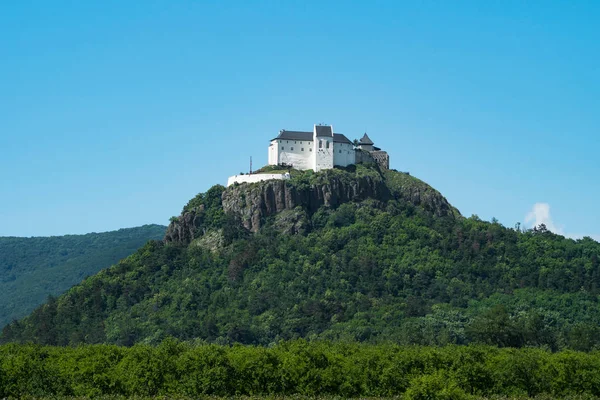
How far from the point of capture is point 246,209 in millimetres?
196250

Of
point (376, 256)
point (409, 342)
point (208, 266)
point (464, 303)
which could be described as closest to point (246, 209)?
point (208, 266)

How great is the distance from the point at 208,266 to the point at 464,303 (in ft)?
154

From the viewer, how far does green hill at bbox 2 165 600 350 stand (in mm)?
175125

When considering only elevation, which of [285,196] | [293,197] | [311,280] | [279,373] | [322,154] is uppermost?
[322,154]

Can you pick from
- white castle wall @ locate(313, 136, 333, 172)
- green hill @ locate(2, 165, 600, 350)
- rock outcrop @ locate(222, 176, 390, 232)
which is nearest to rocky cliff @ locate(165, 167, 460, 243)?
rock outcrop @ locate(222, 176, 390, 232)

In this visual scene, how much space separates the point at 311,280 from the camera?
18650 cm

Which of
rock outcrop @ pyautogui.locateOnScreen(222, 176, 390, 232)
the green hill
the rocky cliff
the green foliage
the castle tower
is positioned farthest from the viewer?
the castle tower

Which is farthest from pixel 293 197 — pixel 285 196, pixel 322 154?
pixel 322 154

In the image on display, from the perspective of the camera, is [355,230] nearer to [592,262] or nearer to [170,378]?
[592,262]

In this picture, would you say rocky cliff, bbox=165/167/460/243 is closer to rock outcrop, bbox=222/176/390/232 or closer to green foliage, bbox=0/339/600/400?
rock outcrop, bbox=222/176/390/232

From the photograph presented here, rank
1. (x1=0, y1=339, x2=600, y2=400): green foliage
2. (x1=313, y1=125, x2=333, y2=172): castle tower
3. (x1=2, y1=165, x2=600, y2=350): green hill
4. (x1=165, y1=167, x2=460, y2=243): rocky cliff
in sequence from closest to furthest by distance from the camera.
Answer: (x1=0, y1=339, x2=600, y2=400): green foliage < (x1=2, y1=165, x2=600, y2=350): green hill < (x1=165, y1=167, x2=460, y2=243): rocky cliff < (x1=313, y1=125, x2=333, y2=172): castle tower

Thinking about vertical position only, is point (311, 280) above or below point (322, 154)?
below

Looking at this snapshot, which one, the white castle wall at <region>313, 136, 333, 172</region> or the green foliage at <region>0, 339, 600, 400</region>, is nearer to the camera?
the green foliage at <region>0, 339, 600, 400</region>

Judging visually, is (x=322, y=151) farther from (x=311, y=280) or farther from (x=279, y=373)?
(x=279, y=373)
